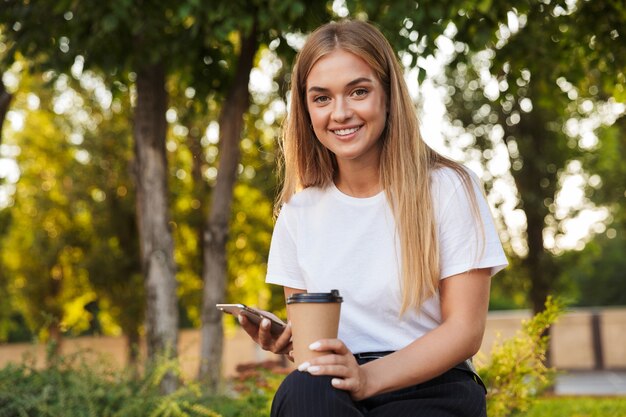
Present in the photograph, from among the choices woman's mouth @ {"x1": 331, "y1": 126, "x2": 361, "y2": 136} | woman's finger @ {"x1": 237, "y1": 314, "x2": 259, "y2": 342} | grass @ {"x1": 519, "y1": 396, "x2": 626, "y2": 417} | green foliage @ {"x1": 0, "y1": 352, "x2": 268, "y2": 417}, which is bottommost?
grass @ {"x1": 519, "y1": 396, "x2": 626, "y2": 417}

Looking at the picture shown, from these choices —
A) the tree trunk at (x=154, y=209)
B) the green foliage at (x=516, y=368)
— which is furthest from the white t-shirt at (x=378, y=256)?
the tree trunk at (x=154, y=209)

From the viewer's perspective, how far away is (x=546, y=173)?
1246cm

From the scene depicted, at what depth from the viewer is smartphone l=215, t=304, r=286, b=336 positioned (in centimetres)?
236

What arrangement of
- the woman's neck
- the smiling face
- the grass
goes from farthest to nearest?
the grass → the woman's neck → the smiling face

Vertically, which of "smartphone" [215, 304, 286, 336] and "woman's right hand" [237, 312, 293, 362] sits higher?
"smartphone" [215, 304, 286, 336]

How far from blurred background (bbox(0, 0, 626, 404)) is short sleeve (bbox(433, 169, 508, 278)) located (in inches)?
42.2

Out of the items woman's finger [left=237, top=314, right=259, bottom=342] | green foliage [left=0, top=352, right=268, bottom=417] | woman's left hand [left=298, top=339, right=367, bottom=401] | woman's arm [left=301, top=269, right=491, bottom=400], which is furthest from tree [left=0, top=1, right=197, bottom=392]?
woman's left hand [left=298, top=339, right=367, bottom=401]

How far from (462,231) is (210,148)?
42.4 feet

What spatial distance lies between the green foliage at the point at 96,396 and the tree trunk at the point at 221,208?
88.0 inches

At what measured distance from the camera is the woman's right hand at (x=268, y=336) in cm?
241

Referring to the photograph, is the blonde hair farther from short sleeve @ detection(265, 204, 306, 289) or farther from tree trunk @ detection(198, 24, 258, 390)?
tree trunk @ detection(198, 24, 258, 390)

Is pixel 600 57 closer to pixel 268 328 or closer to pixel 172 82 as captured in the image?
pixel 268 328

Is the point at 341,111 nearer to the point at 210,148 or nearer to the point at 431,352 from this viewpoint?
the point at 431,352

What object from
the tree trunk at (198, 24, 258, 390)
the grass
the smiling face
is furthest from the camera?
the tree trunk at (198, 24, 258, 390)
